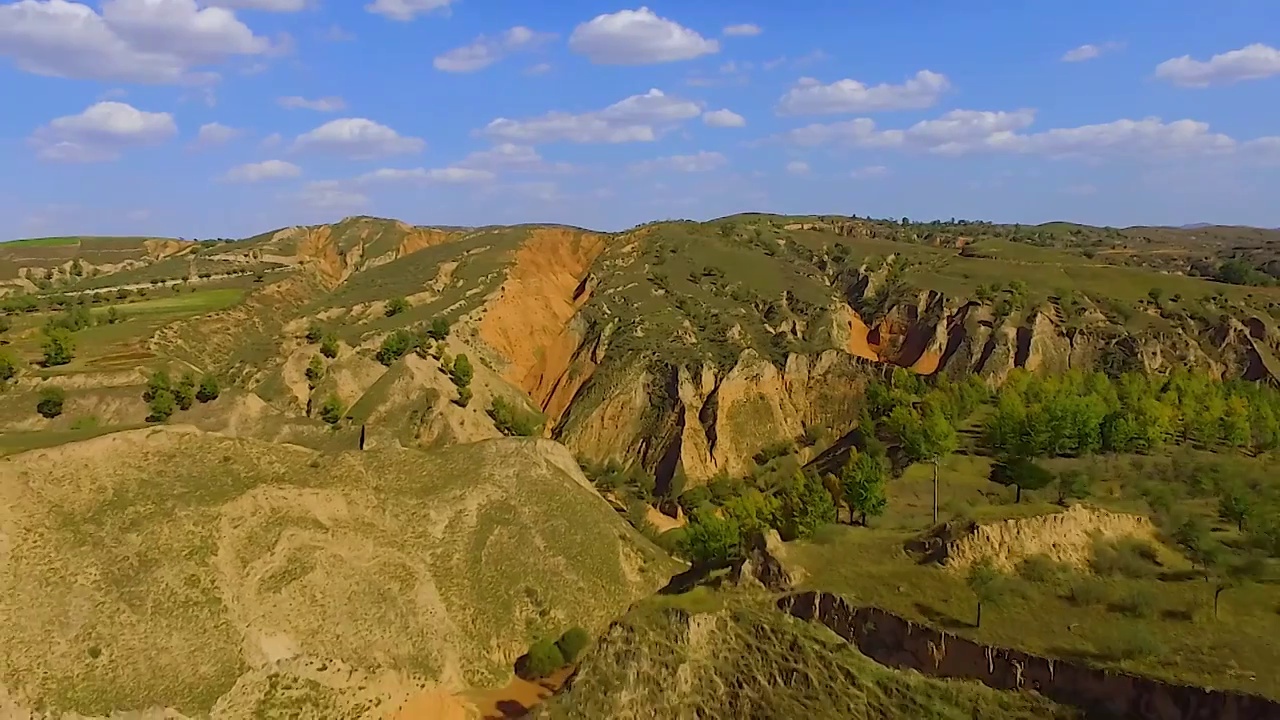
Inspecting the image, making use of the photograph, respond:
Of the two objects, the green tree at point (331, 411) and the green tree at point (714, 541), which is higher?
the green tree at point (331, 411)

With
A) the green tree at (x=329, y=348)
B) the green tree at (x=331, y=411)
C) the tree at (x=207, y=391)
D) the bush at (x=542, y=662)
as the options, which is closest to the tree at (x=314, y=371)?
the green tree at (x=329, y=348)

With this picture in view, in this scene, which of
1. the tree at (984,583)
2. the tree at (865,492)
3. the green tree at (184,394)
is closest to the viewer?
the tree at (984,583)

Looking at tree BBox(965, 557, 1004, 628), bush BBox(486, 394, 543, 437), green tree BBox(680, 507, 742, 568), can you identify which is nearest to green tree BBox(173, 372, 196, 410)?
bush BBox(486, 394, 543, 437)

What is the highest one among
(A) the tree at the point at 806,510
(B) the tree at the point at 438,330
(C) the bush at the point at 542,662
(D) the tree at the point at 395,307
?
(D) the tree at the point at 395,307

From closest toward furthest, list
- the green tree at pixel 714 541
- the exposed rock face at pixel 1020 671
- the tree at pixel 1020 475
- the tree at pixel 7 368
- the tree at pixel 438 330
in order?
1. the exposed rock face at pixel 1020 671
2. the green tree at pixel 714 541
3. the tree at pixel 1020 475
4. the tree at pixel 7 368
5. the tree at pixel 438 330

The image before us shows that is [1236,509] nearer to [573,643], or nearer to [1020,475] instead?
[1020,475]

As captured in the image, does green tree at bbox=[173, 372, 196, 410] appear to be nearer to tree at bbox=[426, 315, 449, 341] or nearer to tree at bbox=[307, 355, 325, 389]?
tree at bbox=[307, 355, 325, 389]

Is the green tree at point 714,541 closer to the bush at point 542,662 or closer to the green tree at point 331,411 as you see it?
the bush at point 542,662

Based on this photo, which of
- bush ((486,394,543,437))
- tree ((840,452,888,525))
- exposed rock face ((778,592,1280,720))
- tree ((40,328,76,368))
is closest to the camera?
exposed rock face ((778,592,1280,720))
